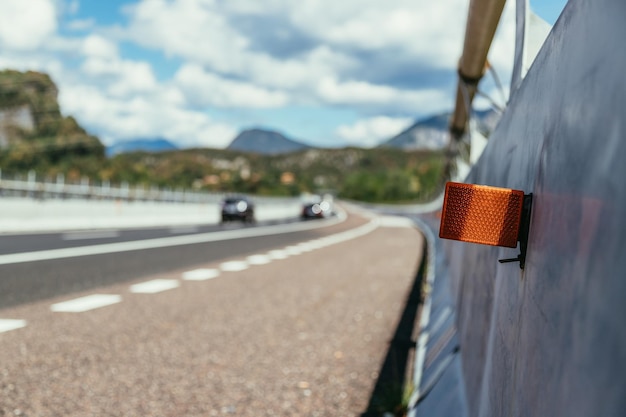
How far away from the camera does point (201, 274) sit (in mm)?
12234

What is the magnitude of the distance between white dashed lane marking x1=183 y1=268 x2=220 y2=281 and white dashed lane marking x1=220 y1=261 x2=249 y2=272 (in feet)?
1.08

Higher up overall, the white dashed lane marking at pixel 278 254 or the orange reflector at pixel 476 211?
the orange reflector at pixel 476 211

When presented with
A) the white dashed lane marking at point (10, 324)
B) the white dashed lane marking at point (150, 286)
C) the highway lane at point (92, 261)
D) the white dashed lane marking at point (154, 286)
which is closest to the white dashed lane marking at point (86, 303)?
the white dashed lane marking at point (150, 286)

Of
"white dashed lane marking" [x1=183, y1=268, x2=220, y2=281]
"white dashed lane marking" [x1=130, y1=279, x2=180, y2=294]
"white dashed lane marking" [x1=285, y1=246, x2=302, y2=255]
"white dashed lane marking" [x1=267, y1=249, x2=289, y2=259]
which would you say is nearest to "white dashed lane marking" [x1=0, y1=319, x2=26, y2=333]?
"white dashed lane marking" [x1=130, y1=279, x2=180, y2=294]

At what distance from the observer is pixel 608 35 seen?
1347mm

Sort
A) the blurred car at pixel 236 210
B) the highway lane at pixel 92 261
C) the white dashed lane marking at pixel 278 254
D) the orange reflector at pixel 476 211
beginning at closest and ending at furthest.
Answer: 1. the orange reflector at pixel 476 211
2. the highway lane at pixel 92 261
3. the white dashed lane marking at pixel 278 254
4. the blurred car at pixel 236 210

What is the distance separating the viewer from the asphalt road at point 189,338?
475 centimetres

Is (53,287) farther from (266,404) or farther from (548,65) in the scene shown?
(548,65)

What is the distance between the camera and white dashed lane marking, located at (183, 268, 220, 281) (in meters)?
11.6

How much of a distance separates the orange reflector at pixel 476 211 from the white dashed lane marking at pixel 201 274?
384 inches

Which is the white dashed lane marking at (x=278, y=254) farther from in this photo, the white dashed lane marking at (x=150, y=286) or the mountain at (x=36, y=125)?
the mountain at (x=36, y=125)

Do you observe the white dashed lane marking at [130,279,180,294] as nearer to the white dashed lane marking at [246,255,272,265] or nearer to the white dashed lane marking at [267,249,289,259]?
the white dashed lane marking at [246,255,272,265]

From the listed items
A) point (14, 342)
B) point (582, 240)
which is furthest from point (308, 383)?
point (582, 240)

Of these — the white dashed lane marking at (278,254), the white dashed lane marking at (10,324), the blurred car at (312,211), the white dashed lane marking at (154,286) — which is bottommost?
the blurred car at (312,211)
